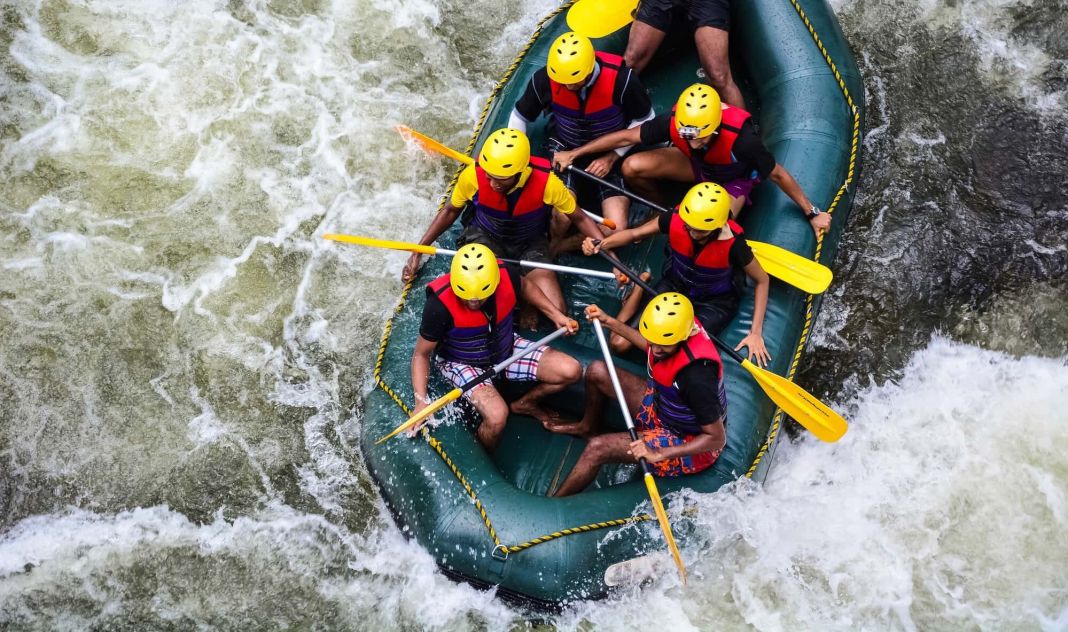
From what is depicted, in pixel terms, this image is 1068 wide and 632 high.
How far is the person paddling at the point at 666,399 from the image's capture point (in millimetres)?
3859

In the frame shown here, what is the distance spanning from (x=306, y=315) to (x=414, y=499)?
1651 millimetres

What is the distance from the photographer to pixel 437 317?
13.5 feet

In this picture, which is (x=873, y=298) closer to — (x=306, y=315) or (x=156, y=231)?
(x=306, y=315)

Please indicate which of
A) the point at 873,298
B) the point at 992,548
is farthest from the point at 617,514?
the point at 873,298

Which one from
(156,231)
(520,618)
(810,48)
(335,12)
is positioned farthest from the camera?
(335,12)

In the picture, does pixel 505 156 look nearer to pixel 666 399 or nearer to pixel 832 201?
pixel 666 399

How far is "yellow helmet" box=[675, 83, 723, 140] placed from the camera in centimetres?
429

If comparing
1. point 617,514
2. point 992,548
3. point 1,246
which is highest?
point 617,514

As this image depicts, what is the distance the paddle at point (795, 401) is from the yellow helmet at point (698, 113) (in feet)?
2.24

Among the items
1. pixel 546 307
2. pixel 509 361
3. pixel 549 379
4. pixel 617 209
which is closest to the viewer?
pixel 509 361

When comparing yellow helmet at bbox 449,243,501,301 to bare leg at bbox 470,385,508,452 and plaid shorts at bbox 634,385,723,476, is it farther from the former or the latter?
plaid shorts at bbox 634,385,723,476

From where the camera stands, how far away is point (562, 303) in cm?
466

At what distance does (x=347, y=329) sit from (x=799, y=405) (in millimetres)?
2433

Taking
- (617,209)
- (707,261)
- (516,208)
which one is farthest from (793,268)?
(516,208)
